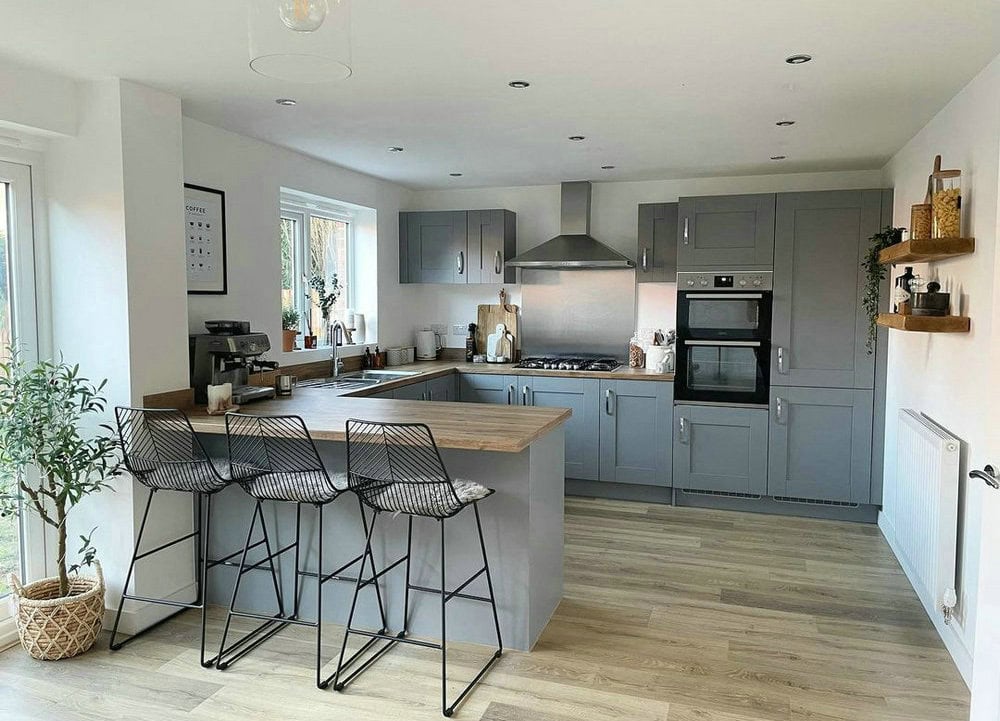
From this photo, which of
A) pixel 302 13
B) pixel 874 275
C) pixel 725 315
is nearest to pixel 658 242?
pixel 725 315

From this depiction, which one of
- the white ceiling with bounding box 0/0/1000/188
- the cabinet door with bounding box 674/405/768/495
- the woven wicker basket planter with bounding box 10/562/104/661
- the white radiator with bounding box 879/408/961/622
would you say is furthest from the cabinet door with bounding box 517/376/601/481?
the woven wicker basket planter with bounding box 10/562/104/661

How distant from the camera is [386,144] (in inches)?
175

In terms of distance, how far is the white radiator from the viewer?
314 centimetres

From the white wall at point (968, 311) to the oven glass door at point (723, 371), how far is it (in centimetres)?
133

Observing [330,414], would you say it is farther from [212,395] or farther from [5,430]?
[5,430]

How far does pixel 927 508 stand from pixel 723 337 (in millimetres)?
1999

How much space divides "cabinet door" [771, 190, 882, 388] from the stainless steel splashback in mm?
1271

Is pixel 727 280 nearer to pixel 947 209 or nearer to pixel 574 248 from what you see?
pixel 574 248

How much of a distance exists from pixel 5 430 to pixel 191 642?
118 centimetres

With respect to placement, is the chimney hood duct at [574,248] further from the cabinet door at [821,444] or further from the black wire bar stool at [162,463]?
the black wire bar stool at [162,463]

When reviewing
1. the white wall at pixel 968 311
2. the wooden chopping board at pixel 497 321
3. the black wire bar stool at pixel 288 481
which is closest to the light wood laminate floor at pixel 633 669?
the black wire bar stool at pixel 288 481

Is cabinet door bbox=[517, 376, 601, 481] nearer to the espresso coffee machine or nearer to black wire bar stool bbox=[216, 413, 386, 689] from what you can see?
the espresso coffee machine

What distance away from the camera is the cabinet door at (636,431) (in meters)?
5.35

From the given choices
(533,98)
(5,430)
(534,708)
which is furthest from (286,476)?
(533,98)
